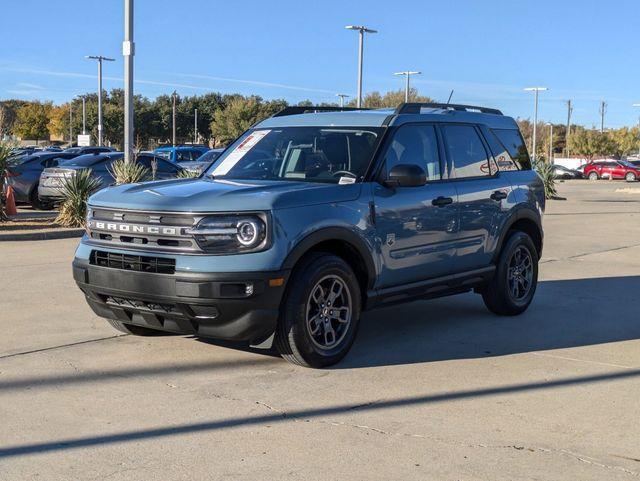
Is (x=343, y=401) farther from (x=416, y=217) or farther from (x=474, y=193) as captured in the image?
(x=474, y=193)

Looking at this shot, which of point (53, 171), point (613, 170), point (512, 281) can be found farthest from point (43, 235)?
point (613, 170)

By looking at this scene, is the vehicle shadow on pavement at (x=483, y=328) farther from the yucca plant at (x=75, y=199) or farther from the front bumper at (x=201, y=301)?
the yucca plant at (x=75, y=199)

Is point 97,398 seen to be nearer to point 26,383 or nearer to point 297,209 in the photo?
point 26,383

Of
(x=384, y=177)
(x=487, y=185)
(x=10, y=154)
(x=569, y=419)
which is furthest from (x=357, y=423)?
(x=10, y=154)

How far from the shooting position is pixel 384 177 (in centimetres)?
653

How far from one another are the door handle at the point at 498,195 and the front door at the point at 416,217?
0.68 m

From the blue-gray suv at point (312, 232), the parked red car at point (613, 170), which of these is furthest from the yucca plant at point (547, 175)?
the parked red car at point (613, 170)

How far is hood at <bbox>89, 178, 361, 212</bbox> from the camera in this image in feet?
18.4

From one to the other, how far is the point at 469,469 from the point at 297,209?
2310 millimetres

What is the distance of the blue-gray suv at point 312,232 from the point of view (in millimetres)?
5539

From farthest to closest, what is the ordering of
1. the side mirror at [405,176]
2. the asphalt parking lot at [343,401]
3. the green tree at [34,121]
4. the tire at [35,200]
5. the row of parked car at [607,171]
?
1. the green tree at [34,121]
2. the row of parked car at [607,171]
3. the tire at [35,200]
4. the side mirror at [405,176]
5. the asphalt parking lot at [343,401]

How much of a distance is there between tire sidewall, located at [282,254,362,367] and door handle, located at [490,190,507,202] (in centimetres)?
217

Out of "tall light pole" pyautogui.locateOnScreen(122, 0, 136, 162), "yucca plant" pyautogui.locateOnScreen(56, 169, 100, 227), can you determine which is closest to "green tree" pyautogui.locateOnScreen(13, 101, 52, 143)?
"tall light pole" pyautogui.locateOnScreen(122, 0, 136, 162)

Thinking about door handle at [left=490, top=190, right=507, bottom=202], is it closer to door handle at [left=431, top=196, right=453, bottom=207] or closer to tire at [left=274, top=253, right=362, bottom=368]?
door handle at [left=431, top=196, right=453, bottom=207]
